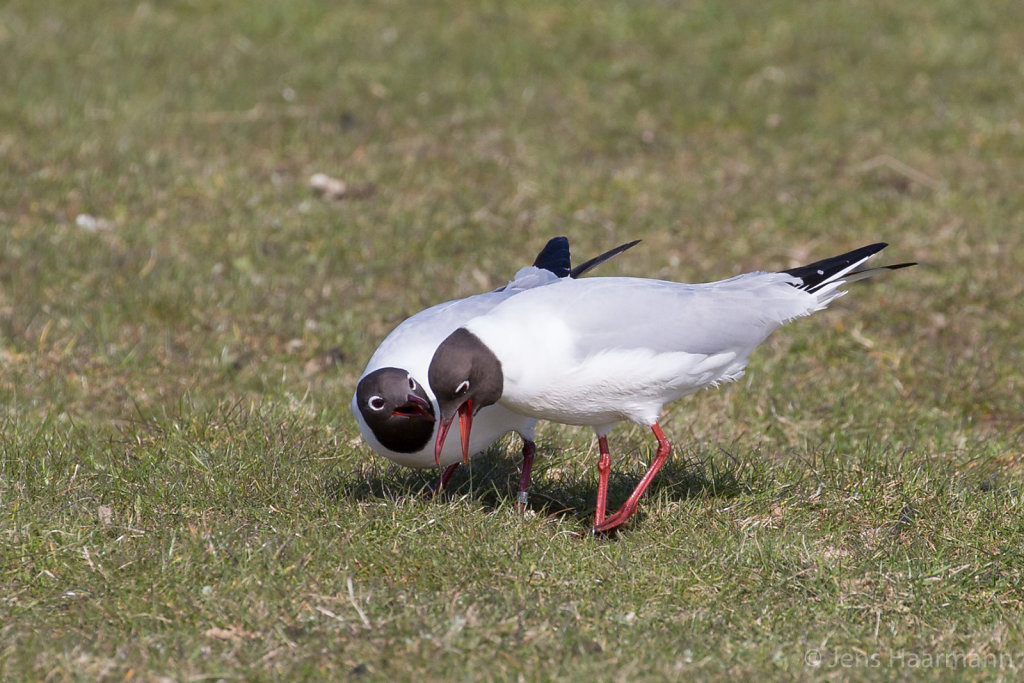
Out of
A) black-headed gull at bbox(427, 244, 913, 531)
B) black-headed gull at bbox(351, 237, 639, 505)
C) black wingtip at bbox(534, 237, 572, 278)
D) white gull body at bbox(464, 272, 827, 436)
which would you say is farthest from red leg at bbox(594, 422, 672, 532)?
black wingtip at bbox(534, 237, 572, 278)

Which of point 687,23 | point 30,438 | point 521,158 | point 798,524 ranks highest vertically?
point 687,23

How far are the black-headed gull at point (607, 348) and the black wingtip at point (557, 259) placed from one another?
710 millimetres

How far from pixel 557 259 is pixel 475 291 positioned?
1885 millimetres

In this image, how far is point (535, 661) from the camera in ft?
11.9

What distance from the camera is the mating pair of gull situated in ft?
13.8

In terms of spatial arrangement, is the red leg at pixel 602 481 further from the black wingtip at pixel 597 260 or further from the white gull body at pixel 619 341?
the black wingtip at pixel 597 260

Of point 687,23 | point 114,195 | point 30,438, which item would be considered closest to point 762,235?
point 687,23

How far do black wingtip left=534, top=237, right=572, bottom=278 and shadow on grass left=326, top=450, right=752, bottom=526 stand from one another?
784 mm

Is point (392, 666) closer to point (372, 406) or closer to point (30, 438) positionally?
point (372, 406)

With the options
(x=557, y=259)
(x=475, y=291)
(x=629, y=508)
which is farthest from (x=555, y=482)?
(x=475, y=291)

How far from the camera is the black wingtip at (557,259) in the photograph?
5320 mm

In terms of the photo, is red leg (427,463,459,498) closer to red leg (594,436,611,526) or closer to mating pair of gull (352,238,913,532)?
mating pair of gull (352,238,913,532)

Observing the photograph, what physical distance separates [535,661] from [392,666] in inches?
16.2

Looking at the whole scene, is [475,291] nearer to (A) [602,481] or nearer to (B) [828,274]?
(A) [602,481]
